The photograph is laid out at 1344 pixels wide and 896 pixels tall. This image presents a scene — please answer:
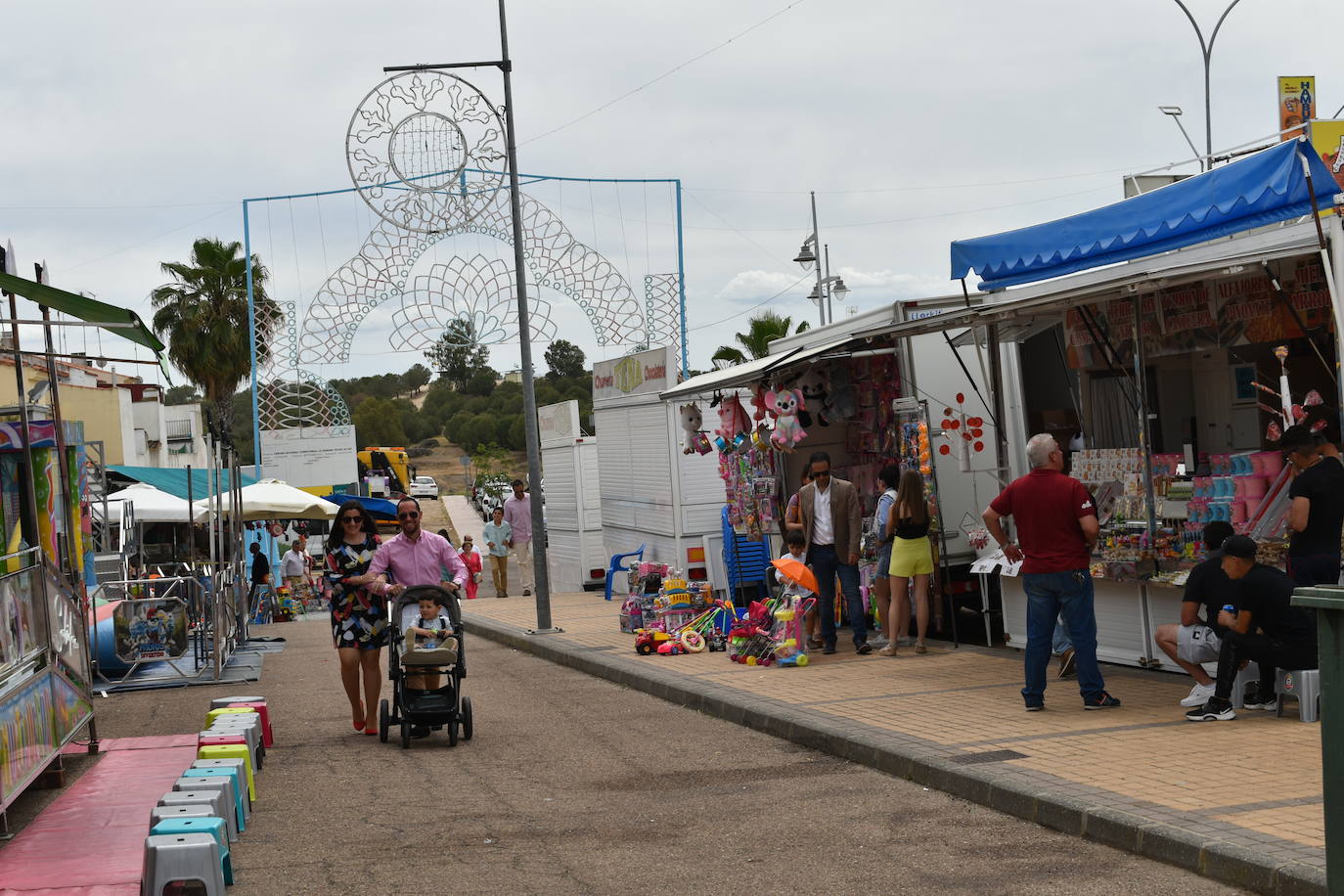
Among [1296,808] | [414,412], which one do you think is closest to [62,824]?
[1296,808]

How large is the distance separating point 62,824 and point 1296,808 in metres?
6.27

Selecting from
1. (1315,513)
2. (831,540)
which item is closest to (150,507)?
(831,540)

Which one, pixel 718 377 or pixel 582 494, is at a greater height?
pixel 718 377

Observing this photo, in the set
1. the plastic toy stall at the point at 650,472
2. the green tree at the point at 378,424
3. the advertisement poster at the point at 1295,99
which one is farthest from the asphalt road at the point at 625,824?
the green tree at the point at 378,424

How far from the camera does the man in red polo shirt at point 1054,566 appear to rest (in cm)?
977

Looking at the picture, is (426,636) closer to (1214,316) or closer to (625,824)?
(625,824)

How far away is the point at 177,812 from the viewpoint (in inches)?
271

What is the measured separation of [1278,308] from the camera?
35.8 ft

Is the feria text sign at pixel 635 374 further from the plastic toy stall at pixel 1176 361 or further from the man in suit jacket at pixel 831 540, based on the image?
the plastic toy stall at pixel 1176 361

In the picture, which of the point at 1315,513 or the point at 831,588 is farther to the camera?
the point at 831,588

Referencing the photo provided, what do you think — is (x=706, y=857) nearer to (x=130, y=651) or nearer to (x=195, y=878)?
(x=195, y=878)

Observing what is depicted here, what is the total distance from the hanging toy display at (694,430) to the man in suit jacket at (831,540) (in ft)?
12.7

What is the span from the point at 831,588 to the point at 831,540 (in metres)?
0.51

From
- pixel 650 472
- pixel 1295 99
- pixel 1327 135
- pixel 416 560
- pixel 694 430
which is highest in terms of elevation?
pixel 1295 99
